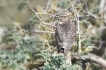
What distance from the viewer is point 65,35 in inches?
121

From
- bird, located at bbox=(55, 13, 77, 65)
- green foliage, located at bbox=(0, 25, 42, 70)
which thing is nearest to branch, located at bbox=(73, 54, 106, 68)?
bird, located at bbox=(55, 13, 77, 65)

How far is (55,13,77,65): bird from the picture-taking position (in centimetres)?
306

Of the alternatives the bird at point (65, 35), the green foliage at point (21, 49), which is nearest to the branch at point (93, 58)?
the bird at point (65, 35)

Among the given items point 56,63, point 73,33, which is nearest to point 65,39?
point 73,33

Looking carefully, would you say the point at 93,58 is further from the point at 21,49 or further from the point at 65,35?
the point at 21,49

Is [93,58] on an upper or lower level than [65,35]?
lower

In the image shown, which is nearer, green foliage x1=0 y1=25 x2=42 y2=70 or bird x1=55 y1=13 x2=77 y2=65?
bird x1=55 y1=13 x2=77 y2=65

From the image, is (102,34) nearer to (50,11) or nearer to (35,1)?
(50,11)

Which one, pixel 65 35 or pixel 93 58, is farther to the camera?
pixel 93 58

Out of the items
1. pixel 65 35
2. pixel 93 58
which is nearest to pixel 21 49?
pixel 65 35

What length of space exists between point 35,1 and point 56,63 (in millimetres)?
5079

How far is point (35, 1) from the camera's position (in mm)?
7660

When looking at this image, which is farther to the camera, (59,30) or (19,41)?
(19,41)

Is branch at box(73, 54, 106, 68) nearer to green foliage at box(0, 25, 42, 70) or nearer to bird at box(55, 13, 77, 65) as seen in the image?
bird at box(55, 13, 77, 65)
